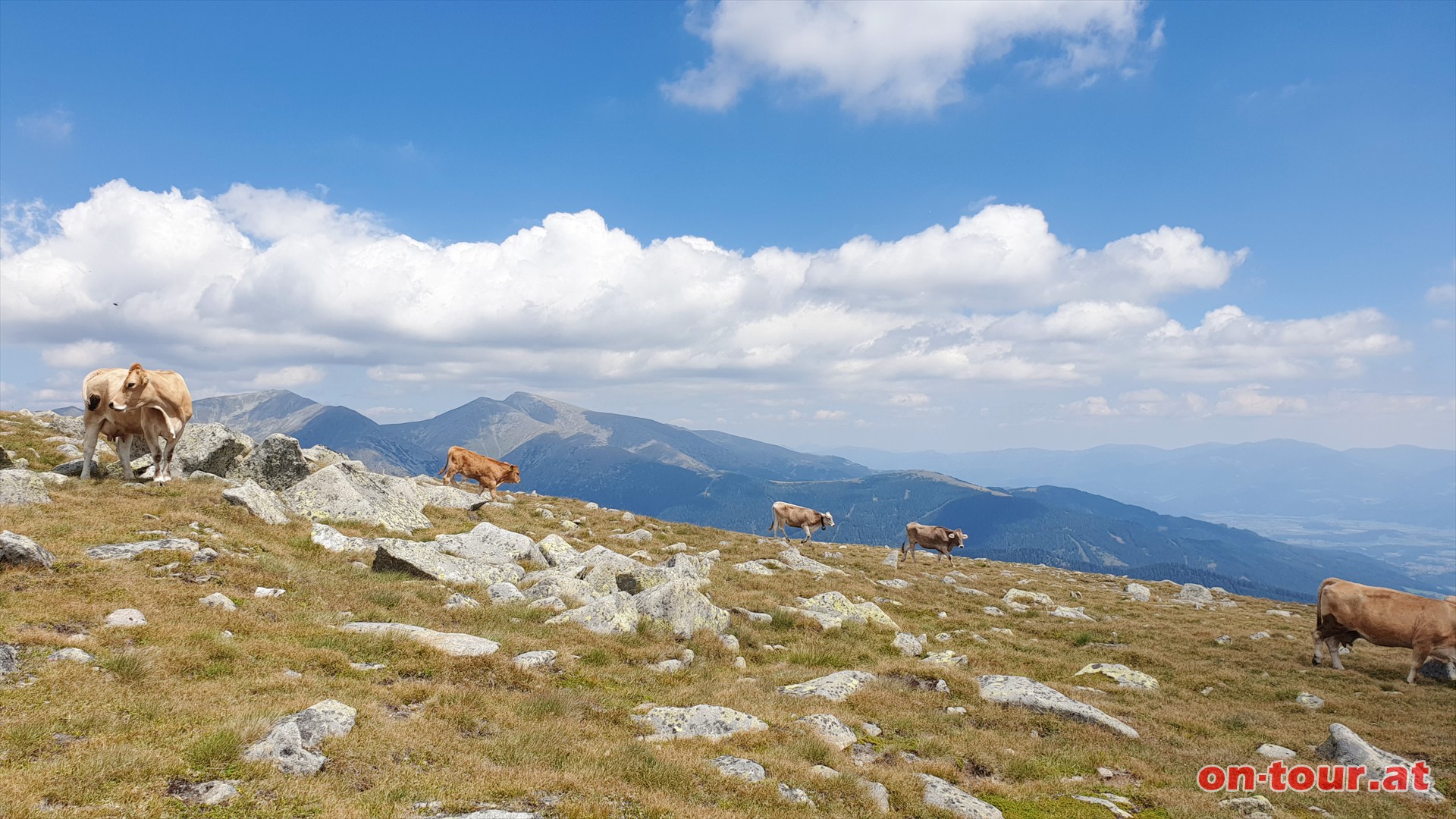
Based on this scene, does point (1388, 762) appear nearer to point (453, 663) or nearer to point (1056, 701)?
point (1056, 701)

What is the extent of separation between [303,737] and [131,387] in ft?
57.6

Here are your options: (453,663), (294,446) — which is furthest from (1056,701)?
(294,446)

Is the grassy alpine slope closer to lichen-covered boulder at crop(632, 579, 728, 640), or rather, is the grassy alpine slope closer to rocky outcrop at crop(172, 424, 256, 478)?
lichen-covered boulder at crop(632, 579, 728, 640)

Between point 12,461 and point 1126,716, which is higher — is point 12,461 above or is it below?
above

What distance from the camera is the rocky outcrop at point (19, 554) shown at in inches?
450

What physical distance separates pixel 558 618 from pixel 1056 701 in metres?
11.4

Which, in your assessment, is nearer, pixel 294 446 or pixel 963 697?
pixel 963 697

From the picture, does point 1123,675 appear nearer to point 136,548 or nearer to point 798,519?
point 136,548

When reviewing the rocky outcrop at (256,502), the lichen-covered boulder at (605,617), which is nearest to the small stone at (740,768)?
the lichen-covered boulder at (605,617)

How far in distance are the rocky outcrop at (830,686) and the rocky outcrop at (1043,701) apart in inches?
110

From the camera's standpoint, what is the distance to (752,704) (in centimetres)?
1164

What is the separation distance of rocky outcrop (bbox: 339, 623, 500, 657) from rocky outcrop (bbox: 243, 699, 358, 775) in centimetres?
352

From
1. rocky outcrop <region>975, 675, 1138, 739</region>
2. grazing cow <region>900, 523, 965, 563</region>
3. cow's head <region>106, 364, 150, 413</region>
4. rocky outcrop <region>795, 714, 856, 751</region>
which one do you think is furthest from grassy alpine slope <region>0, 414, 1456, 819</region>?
grazing cow <region>900, 523, 965, 563</region>

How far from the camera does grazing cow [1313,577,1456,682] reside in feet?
67.6
